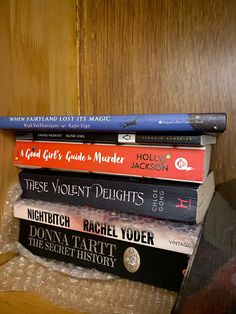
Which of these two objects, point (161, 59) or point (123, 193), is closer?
point (123, 193)

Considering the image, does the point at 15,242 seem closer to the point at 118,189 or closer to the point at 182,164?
the point at 118,189

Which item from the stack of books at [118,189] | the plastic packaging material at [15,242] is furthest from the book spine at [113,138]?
the plastic packaging material at [15,242]

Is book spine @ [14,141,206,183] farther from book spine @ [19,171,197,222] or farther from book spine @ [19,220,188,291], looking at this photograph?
book spine @ [19,220,188,291]

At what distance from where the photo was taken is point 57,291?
1.44ft

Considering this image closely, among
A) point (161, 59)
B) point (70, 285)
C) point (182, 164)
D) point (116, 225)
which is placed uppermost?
point (161, 59)

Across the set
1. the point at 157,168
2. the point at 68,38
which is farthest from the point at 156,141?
the point at 68,38

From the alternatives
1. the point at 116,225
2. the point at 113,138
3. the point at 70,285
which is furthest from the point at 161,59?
the point at 70,285

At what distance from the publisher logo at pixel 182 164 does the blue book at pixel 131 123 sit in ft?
0.16

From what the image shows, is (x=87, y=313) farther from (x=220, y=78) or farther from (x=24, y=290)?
(x=220, y=78)

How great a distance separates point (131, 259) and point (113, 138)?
0.22 m

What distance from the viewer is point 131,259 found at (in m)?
0.44

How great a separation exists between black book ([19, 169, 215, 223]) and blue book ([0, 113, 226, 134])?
3.8 inches

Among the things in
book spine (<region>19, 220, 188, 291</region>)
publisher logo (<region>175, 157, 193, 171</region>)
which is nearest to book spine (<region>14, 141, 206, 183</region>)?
publisher logo (<region>175, 157, 193, 171</region>)

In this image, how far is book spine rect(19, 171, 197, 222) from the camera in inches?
16.0
